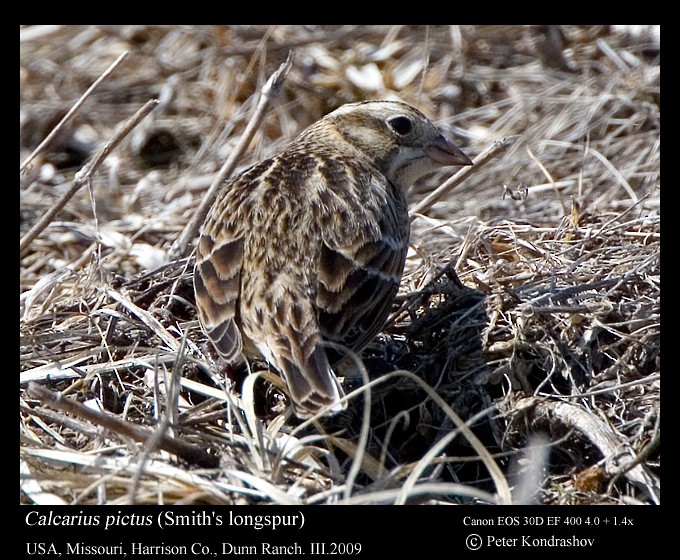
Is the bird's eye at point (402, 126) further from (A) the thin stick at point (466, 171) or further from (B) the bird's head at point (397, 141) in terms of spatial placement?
(A) the thin stick at point (466, 171)

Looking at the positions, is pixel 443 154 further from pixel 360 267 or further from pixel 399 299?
pixel 360 267

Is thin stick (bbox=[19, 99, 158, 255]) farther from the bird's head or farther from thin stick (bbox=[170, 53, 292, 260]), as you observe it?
the bird's head

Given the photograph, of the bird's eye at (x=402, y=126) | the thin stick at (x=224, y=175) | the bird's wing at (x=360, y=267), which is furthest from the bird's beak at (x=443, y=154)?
the thin stick at (x=224, y=175)

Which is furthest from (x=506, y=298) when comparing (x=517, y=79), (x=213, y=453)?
(x=517, y=79)

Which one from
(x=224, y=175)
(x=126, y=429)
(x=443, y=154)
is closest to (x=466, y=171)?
(x=443, y=154)

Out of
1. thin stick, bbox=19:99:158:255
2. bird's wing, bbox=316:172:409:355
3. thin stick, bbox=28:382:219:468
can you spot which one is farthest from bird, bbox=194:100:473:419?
thin stick, bbox=19:99:158:255

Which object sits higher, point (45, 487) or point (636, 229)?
point (636, 229)
